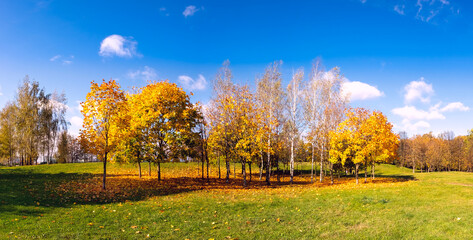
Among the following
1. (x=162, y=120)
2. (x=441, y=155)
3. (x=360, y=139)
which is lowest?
(x=441, y=155)

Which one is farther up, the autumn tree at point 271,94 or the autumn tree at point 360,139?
the autumn tree at point 271,94

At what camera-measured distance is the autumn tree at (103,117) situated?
1908 centimetres

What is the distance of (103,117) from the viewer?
19.5 meters

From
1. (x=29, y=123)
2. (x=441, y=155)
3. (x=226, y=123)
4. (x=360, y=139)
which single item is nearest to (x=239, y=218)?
(x=226, y=123)

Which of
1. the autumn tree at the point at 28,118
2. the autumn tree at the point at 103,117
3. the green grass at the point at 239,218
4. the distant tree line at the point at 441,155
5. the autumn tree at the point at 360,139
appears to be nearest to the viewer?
the green grass at the point at 239,218

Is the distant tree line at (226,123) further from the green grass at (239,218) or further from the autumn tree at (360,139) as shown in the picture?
the green grass at (239,218)

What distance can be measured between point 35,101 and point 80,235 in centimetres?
4900

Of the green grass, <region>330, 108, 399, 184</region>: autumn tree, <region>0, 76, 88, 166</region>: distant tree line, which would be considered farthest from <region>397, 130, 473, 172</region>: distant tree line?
<region>0, 76, 88, 166</region>: distant tree line

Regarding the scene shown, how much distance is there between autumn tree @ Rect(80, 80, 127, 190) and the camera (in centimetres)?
1908

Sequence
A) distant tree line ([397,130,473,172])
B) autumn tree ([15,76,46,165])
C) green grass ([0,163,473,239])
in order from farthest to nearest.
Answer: distant tree line ([397,130,473,172]) → autumn tree ([15,76,46,165]) → green grass ([0,163,473,239])

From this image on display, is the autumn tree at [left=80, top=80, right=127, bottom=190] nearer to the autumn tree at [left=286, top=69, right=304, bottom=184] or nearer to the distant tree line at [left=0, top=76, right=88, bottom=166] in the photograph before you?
the autumn tree at [left=286, top=69, right=304, bottom=184]

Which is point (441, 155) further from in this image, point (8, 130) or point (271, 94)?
point (8, 130)

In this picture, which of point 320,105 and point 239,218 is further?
point 320,105

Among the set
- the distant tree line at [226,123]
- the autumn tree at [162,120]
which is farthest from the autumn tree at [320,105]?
the autumn tree at [162,120]
